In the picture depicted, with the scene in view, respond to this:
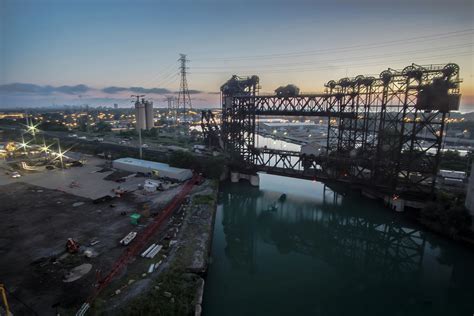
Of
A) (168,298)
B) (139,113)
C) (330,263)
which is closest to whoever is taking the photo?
(168,298)

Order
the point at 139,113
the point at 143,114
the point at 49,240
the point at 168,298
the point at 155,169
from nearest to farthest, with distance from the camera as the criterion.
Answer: the point at 168,298 → the point at 49,240 → the point at 155,169 → the point at 139,113 → the point at 143,114

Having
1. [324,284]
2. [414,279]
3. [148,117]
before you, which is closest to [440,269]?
[414,279]

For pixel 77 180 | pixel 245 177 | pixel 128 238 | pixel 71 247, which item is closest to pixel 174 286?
pixel 128 238

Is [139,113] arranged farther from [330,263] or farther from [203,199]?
[330,263]

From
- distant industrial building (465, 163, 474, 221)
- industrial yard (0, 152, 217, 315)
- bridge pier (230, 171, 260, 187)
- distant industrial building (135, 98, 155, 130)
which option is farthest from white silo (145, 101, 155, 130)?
distant industrial building (465, 163, 474, 221)

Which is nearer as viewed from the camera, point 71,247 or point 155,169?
point 71,247

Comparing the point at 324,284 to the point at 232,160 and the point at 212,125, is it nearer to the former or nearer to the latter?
the point at 232,160

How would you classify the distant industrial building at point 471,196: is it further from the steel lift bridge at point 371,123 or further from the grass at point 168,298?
the grass at point 168,298
